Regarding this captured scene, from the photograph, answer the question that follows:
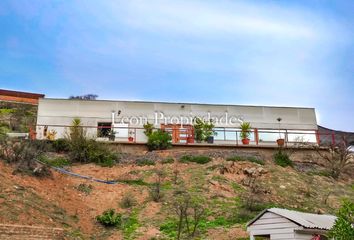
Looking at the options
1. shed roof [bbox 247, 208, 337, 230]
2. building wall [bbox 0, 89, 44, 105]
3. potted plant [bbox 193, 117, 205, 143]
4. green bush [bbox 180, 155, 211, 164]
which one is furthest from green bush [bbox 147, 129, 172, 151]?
building wall [bbox 0, 89, 44, 105]

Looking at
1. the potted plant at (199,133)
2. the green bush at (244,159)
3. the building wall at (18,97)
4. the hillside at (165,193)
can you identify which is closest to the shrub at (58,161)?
the hillside at (165,193)

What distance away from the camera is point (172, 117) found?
107 ft

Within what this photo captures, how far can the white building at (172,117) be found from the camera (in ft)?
98.7

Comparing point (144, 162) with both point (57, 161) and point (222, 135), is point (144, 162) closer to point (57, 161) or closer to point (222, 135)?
point (57, 161)

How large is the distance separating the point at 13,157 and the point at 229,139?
15.1m

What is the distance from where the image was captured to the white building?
3008cm

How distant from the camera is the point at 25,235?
1273 cm

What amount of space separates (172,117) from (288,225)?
20836 mm

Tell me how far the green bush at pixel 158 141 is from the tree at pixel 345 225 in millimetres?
17289

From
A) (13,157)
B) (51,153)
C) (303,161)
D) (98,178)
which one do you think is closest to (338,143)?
(303,161)

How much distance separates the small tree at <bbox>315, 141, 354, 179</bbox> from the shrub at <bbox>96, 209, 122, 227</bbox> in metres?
13.4

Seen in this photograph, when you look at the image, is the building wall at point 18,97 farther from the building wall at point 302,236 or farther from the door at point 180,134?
the building wall at point 302,236

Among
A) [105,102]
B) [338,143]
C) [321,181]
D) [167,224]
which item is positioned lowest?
[167,224]

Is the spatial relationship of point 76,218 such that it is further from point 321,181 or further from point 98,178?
point 321,181
